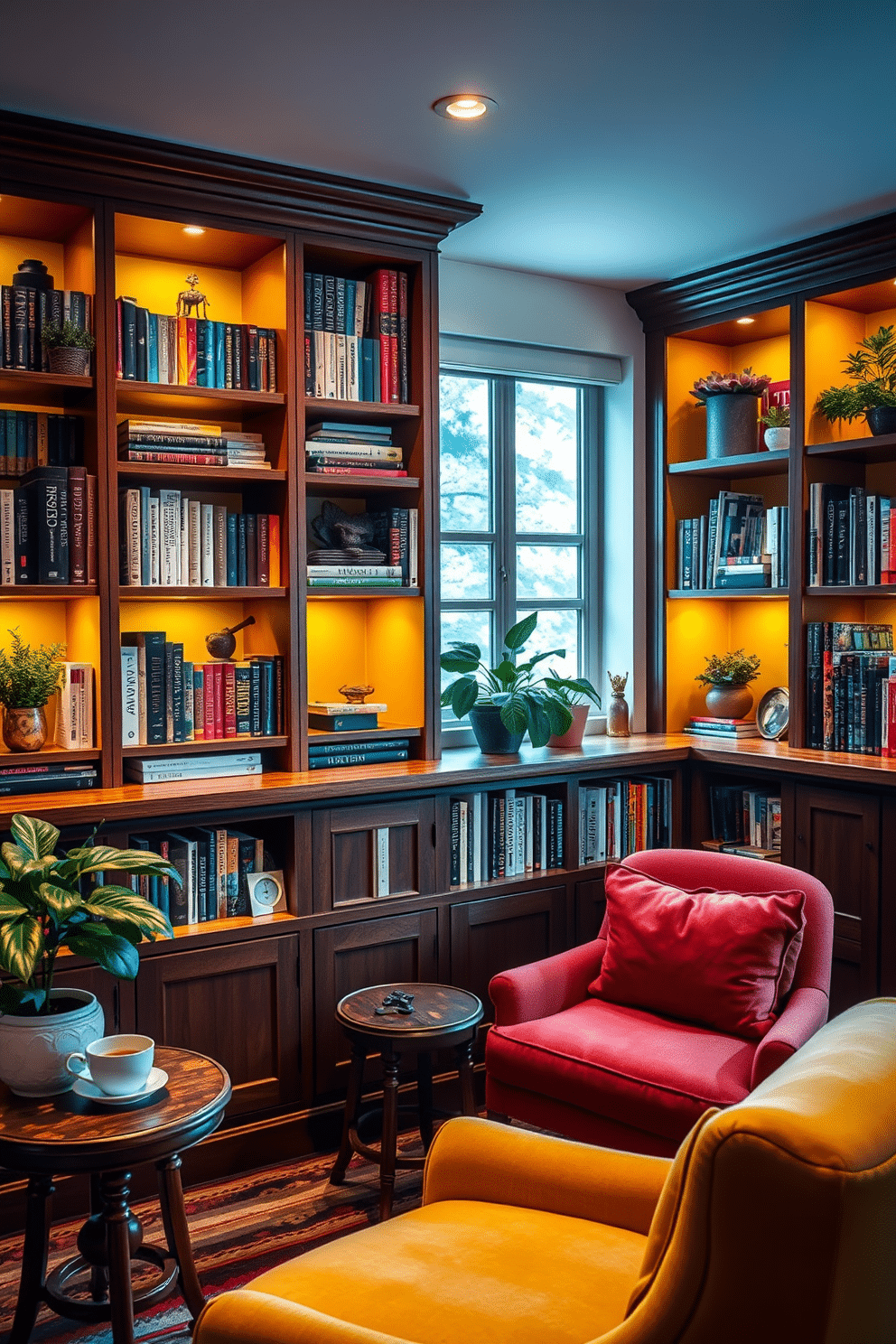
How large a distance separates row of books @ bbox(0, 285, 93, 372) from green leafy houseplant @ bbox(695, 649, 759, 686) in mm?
2513

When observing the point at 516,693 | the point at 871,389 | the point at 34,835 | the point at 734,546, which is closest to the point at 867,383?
the point at 871,389

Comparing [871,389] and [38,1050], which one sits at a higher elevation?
[871,389]

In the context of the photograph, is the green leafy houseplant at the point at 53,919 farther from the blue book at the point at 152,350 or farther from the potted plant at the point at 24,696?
the blue book at the point at 152,350

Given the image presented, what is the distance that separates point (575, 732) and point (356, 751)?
2.90 ft

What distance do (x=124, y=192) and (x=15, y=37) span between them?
60 cm

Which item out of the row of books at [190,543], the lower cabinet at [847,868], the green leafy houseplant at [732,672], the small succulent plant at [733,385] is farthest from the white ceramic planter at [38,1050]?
the small succulent plant at [733,385]

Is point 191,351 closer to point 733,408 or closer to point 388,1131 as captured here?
point 733,408

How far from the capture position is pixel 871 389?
12.2 ft

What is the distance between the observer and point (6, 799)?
284 centimetres

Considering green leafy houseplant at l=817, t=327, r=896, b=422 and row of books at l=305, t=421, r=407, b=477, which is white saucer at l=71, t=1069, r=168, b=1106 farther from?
green leafy houseplant at l=817, t=327, r=896, b=422

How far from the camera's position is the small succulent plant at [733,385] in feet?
13.6

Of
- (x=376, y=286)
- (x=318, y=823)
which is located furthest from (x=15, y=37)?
(x=318, y=823)

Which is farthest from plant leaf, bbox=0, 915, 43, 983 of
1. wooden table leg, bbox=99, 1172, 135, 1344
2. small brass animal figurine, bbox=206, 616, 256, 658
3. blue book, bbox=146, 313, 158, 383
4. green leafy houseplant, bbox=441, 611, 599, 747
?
green leafy houseplant, bbox=441, 611, 599, 747

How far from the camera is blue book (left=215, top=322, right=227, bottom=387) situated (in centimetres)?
326
